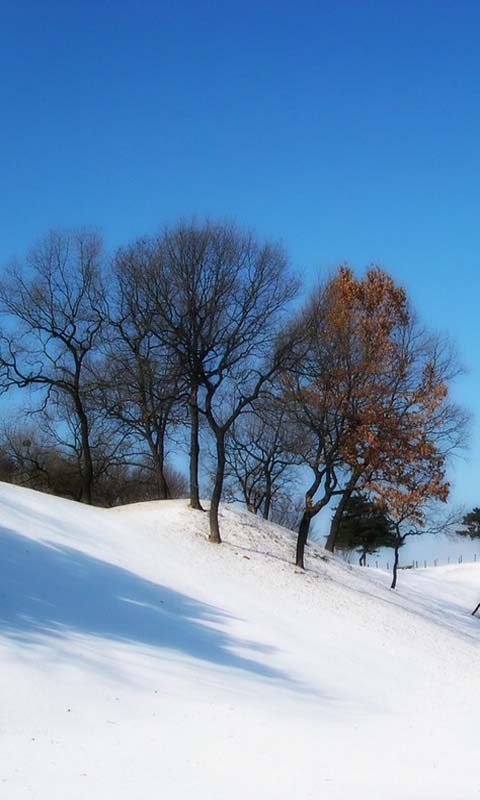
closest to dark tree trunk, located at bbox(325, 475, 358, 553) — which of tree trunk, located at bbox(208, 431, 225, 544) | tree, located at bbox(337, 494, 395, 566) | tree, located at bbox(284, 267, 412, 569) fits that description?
tree, located at bbox(284, 267, 412, 569)

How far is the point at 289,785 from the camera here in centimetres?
823

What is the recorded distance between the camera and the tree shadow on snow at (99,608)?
523 inches

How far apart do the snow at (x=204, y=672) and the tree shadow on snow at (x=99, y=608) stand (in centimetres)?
6

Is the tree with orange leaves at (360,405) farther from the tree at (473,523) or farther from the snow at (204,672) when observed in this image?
the tree at (473,523)

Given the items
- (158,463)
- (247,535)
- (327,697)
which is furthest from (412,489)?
(327,697)

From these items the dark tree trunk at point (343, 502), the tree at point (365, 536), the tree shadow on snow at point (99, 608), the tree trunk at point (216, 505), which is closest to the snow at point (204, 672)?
the tree shadow on snow at point (99, 608)

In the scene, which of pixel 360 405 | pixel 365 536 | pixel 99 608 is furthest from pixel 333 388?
pixel 365 536

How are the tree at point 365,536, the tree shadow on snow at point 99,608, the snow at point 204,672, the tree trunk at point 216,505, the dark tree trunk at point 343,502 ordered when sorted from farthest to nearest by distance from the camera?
the tree at point 365,536, the dark tree trunk at point 343,502, the tree trunk at point 216,505, the tree shadow on snow at point 99,608, the snow at point 204,672

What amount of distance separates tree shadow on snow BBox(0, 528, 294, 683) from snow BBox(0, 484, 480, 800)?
6 cm

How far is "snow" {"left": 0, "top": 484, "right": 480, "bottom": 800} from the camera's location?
8.35m

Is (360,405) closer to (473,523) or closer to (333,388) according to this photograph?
(333,388)

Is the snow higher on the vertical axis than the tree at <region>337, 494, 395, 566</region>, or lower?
lower

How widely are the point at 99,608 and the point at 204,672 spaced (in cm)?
303

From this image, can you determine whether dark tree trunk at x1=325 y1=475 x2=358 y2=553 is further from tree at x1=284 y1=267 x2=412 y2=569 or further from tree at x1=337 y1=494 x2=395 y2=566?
tree at x1=337 y1=494 x2=395 y2=566
